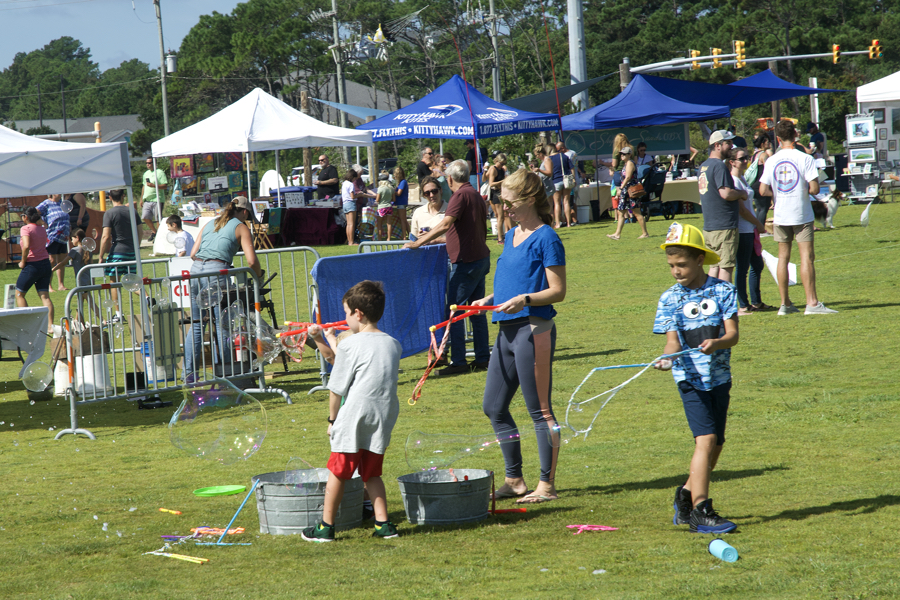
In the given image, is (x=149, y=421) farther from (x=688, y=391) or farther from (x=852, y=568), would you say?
(x=852, y=568)

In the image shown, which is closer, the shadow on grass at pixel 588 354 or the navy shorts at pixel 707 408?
the navy shorts at pixel 707 408

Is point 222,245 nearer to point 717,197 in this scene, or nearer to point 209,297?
point 209,297

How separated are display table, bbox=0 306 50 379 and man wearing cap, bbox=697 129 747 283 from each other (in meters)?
7.13

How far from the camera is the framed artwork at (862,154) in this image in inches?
1045


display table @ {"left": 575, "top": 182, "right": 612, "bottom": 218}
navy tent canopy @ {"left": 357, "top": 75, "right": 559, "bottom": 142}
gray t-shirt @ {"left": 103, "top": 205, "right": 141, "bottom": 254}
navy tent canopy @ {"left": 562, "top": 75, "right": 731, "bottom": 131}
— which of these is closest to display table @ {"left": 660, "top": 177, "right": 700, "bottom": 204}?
display table @ {"left": 575, "top": 182, "right": 612, "bottom": 218}

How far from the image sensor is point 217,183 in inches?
1119

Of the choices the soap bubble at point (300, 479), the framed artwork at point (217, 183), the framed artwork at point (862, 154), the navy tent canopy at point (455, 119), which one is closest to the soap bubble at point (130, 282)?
the soap bubble at point (300, 479)

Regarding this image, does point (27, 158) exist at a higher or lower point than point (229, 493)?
higher

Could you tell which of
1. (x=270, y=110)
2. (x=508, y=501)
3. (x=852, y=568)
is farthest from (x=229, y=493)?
(x=270, y=110)

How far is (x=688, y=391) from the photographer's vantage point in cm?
479

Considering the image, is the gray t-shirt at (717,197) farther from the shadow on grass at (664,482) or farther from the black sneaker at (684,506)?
the black sneaker at (684,506)

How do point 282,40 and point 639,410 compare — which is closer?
point 639,410

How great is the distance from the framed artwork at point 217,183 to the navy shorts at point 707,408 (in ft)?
82.7

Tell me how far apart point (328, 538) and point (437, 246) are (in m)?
5.30
